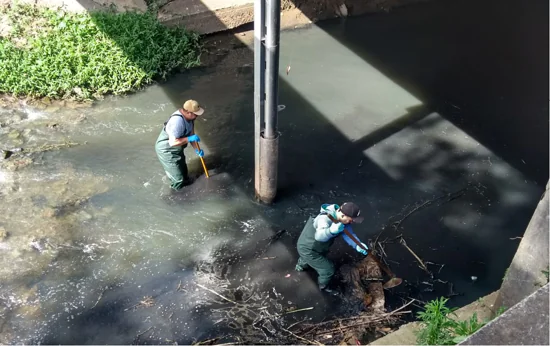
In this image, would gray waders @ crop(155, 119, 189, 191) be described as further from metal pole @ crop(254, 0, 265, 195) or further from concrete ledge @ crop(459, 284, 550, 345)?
concrete ledge @ crop(459, 284, 550, 345)

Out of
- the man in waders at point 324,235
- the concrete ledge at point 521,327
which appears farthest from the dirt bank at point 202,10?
the concrete ledge at point 521,327

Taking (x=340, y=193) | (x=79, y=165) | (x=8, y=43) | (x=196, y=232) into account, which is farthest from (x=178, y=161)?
(x=8, y=43)

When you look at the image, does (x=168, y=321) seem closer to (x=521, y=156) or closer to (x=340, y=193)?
(x=340, y=193)

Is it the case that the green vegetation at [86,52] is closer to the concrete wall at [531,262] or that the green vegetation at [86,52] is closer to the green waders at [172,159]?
the green waders at [172,159]

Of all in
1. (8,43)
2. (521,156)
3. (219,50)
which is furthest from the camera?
(219,50)

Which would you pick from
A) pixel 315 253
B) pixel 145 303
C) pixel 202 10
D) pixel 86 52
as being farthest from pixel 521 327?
pixel 202 10

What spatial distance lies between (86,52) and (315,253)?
630 centimetres

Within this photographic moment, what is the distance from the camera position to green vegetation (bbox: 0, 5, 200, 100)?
30.8ft

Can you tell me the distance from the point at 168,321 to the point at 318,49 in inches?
283

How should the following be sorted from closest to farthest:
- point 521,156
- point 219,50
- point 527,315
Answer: point 527,315
point 521,156
point 219,50

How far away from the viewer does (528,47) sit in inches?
485

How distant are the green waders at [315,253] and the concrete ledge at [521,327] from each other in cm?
282

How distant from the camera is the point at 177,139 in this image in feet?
22.8

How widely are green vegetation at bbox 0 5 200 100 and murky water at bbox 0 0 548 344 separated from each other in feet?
1.39
